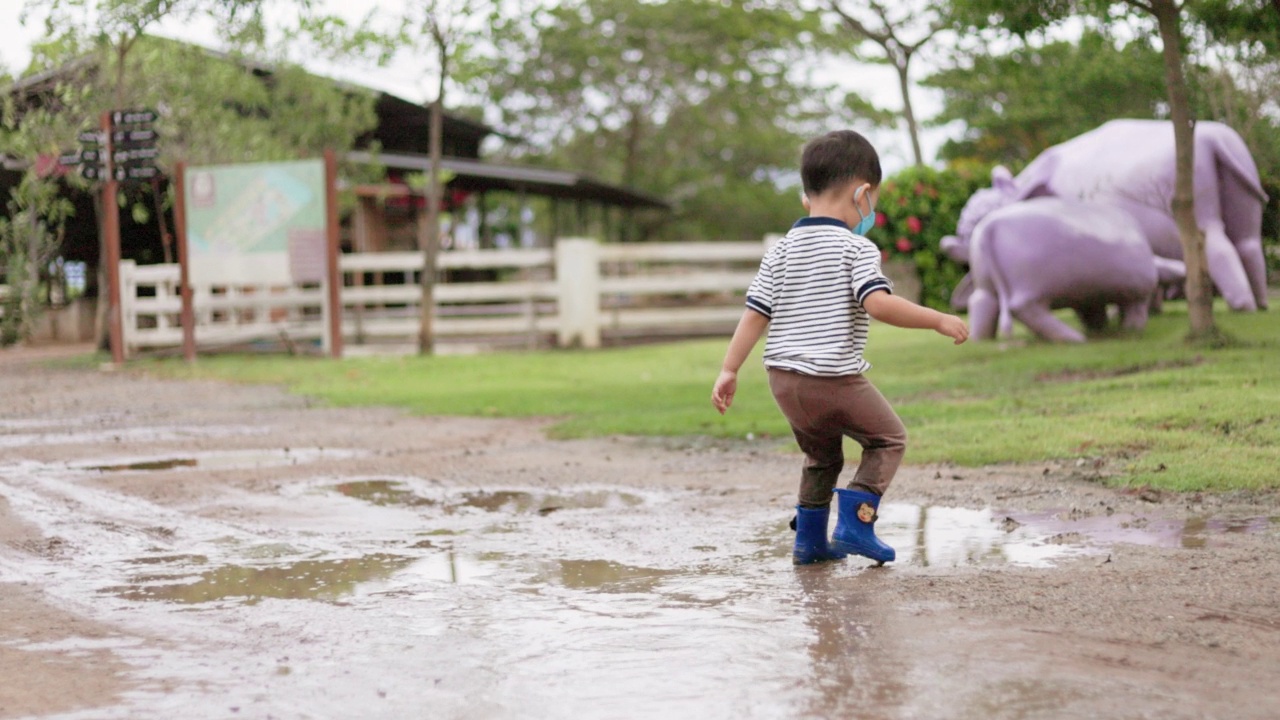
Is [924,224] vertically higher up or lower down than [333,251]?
higher up

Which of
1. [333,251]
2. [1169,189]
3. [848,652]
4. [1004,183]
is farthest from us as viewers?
[333,251]

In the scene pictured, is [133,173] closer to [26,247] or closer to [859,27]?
[26,247]

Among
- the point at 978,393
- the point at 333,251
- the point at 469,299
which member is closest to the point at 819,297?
the point at 978,393

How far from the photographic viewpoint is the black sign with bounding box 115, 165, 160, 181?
14.9m

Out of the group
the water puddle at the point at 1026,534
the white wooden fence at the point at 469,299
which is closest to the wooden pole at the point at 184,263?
the white wooden fence at the point at 469,299

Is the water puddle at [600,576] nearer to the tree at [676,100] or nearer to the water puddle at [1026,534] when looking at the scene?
the water puddle at [1026,534]

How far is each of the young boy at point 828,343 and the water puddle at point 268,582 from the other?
1.28 metres

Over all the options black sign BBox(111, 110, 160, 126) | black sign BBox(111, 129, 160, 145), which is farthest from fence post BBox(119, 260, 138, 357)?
black sign BBox(111, 110, 160, 126)

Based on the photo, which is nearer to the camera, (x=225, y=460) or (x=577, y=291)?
(x=225, y=460)

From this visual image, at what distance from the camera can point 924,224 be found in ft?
60.8

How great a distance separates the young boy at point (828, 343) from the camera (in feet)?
14.2

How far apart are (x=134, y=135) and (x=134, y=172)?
1.29ft

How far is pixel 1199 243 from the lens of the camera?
9508 mm

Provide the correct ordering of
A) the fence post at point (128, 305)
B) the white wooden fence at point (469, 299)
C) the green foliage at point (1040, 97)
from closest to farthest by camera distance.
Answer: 1. the fence post at point (128, 305)
2. the white wooden fence at point (469, 299)
3. the green foliage at point (1040, 97)
